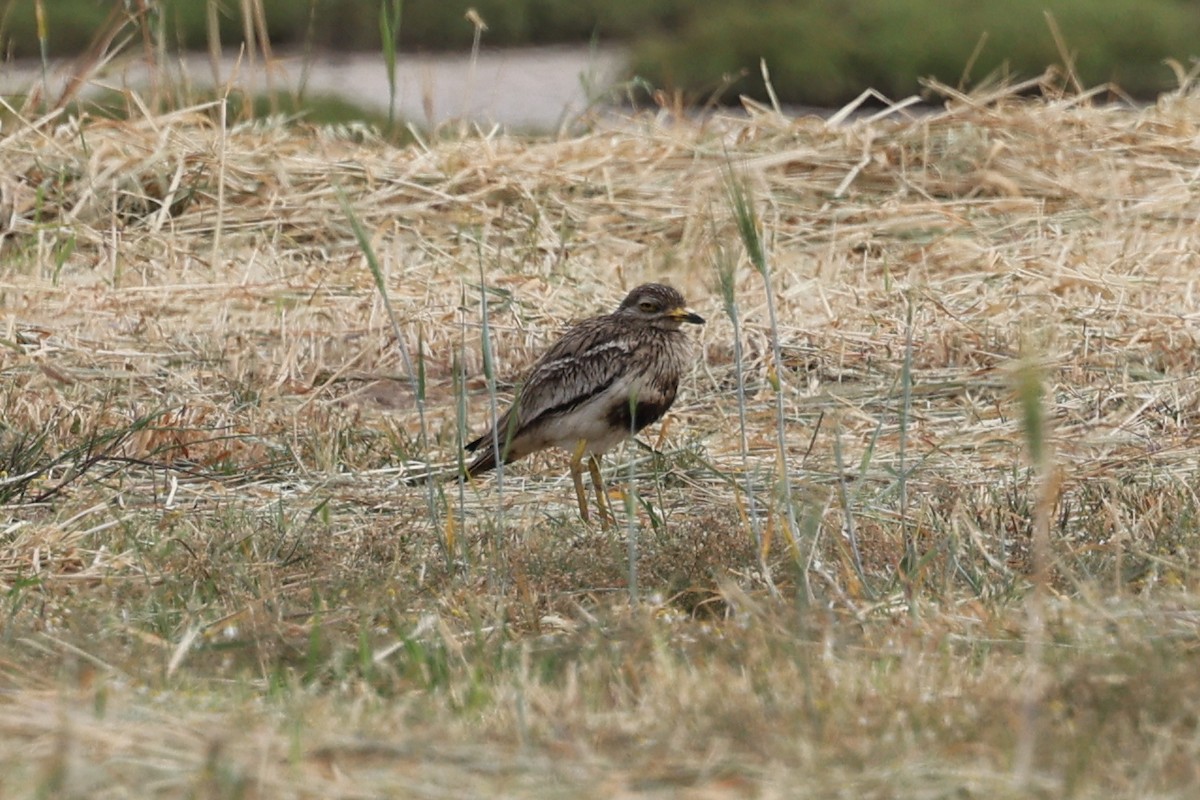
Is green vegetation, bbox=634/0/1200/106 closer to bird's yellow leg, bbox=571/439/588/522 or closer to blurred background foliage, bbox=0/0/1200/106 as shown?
blurred background foliage, bbox=0/0/1200/106

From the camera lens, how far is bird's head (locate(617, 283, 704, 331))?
6.76 meters

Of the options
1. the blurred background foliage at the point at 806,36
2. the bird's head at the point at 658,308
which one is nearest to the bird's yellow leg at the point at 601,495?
the bird's head at the point at 658,308

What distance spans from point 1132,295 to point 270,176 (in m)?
4.22

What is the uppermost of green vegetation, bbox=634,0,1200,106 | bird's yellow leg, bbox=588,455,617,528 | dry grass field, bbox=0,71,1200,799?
green vegetation, bbox=634,0,1200,106

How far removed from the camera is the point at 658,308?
6.79m

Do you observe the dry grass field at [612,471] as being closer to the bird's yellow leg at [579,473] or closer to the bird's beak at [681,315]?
the bird's yellow leg at [579,473]

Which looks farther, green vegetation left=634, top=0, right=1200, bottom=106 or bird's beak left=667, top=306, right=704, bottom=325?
green vegetation left=634, top=0, right=1200, bottom=106

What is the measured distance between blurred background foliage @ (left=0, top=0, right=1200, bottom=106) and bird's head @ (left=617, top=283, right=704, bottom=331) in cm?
1017

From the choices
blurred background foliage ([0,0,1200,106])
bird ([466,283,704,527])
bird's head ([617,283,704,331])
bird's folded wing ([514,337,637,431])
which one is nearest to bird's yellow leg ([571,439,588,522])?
bird ([466,283,704,527])

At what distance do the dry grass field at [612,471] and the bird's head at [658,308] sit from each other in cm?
36

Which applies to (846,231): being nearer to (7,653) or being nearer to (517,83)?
(7,653)

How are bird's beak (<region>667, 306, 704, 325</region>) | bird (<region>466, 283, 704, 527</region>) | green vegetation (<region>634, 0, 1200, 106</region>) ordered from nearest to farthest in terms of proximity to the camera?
bird (<region>466, 283, 704, 527</region>) → bird's beak (<region>667, 306, 704, 325</region>) → green vegetation (<region>634, 0, 1200, 106</region>)

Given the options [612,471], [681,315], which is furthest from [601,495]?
[681,315]

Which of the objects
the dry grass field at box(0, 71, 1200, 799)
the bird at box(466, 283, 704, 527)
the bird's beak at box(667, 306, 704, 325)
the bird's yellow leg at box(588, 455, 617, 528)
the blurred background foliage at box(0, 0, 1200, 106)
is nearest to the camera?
the dry grass field at box(0, 71, 1200, 799)
